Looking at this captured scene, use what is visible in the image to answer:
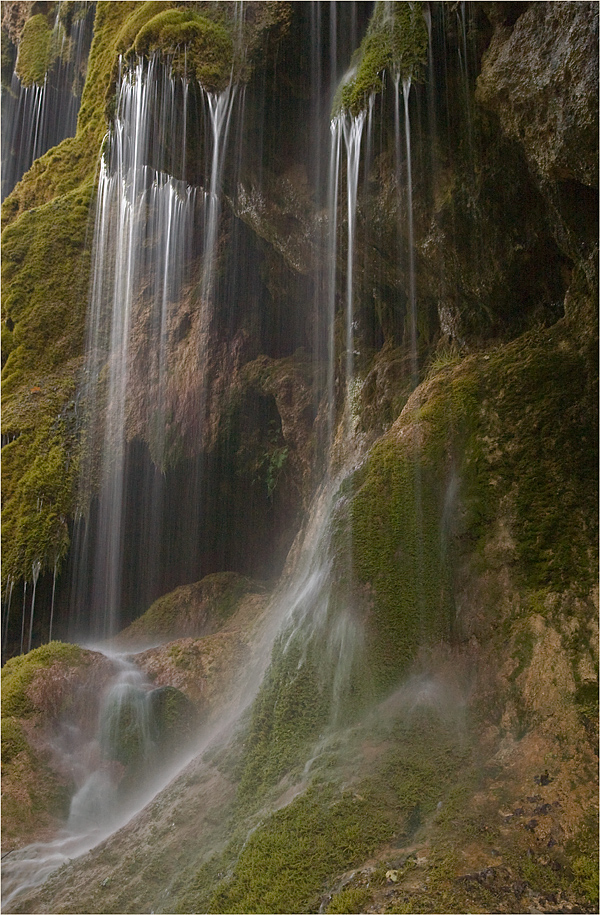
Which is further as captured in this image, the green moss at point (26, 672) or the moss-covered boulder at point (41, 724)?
the green moss at point (26, 672)

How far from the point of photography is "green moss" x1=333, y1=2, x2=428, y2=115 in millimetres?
8266

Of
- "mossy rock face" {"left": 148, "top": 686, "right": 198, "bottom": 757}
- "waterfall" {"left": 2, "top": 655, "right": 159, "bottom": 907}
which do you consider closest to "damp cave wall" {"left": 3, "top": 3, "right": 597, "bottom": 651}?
"waterfall" {"left": 2, "top": 655, "right": 159, "bottom": 907}

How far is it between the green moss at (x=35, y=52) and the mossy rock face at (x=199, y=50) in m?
12.1

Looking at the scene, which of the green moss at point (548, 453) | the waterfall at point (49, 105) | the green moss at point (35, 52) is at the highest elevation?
the green moss at point (35, 52)

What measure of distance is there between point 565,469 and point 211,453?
850cm

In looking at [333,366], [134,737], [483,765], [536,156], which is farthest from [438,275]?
[134,737]

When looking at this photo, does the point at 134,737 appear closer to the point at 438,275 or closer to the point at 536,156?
the point at 438,275

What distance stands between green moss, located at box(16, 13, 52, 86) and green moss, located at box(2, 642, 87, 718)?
17.0m

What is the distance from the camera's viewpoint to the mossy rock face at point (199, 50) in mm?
10242

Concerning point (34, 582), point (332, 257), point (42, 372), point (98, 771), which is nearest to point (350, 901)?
point (98, 771)

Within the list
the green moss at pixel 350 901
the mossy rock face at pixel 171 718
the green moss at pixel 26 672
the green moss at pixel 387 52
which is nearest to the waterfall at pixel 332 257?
the green moss at pixel 387 52

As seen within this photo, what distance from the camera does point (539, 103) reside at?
255 inches

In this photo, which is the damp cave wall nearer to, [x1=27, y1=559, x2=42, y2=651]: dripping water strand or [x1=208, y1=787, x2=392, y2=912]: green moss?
[x1=27, y1=559, x2=42, y2=651]: dripping water strand

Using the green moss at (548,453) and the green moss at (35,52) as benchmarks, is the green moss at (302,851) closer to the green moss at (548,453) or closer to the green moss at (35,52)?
the green moss at (548,453)
